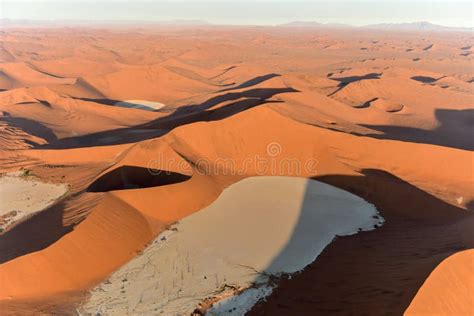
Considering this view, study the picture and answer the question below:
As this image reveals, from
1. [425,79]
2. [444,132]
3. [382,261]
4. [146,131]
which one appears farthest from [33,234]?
[425,79]

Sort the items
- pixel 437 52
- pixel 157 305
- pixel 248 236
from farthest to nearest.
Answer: pixel 437 52 → pixel 248 236 → pixel 157 305

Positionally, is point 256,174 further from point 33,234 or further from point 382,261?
point 33,234

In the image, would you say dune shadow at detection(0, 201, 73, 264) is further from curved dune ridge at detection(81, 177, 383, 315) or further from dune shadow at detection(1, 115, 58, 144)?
dune shadow at detection(1, 115, 58, 144)

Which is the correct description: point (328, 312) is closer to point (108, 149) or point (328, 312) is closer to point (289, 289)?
point (289, 289)

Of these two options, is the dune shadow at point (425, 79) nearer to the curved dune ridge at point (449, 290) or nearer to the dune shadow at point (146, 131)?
the dune shadow at point (146, 131)

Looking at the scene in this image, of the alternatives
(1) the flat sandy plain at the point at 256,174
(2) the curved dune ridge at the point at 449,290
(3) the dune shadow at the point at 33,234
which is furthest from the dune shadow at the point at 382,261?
(3) the dune shadow at the point at 33,234

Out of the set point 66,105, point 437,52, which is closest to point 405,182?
point 66,105
